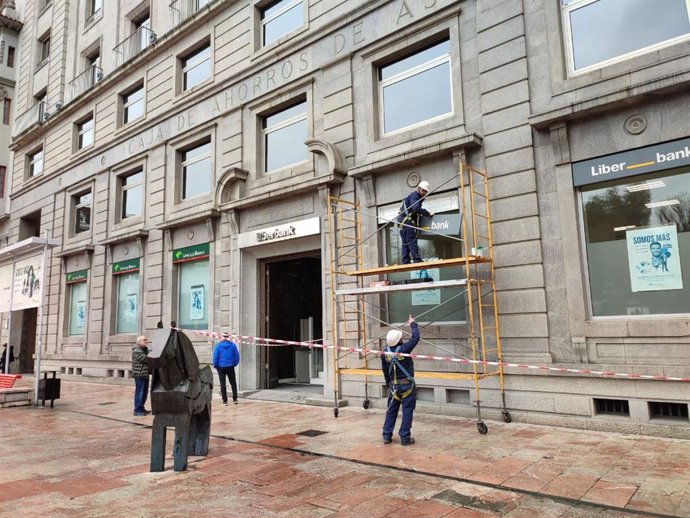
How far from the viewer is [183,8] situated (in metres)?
16.9

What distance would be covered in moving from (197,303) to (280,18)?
830cm

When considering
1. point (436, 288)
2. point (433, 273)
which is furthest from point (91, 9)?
point (436, 288)

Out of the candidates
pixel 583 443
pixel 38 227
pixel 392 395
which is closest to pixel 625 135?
pixel 583 443

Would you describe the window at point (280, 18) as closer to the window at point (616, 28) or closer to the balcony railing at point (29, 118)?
the window at point (616, 28)

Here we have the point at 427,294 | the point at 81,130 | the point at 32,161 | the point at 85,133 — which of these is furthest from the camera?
the point at 32,161

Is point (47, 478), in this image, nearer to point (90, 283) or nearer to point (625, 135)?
point (625, 135)

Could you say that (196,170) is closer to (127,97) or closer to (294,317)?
(294,317)

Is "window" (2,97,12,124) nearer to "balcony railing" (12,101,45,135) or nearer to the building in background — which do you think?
the building in background

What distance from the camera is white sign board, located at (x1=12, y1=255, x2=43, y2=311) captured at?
13883 millimetres

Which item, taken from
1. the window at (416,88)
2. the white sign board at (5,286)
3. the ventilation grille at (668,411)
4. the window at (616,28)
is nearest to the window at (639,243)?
the ventilation grille at (668,411)

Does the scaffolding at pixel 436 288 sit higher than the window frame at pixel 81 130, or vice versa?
the window frame at pixel 81 130

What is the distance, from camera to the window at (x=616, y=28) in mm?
7934

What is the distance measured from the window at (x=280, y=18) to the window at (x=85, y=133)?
10108mm

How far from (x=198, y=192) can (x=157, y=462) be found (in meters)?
10.9
